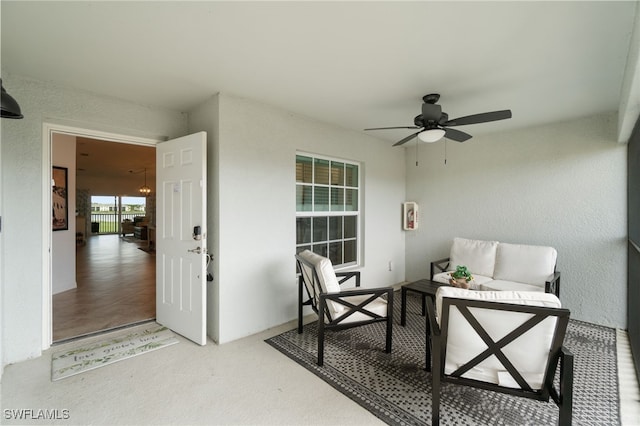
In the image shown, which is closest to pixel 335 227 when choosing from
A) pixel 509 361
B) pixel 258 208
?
pixel 258 208

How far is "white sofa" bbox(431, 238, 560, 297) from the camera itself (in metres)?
3.47

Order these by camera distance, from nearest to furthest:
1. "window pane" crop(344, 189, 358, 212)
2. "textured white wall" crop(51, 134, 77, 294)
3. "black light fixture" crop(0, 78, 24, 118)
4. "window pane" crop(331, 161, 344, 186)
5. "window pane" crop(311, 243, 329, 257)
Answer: "black light fixture" crop(0, 78, 24, 118) < "window pane" crop(311, 243, 329, 257) < "window pane" crop(331, 161, 344, 186) < "textured white wall" crop(51, 134, 77, 294) < "window pane" crop(344, 189, 358, 212)

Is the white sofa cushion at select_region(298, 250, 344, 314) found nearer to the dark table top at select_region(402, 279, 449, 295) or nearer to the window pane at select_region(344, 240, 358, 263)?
the dark table top at select_region(402, 279, 449, 295)

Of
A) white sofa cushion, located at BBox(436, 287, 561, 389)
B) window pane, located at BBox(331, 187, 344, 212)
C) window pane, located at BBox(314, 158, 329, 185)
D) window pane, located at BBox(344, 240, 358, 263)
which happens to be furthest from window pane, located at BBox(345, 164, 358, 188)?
white sofa cushion, located at BBox(436, 287, 561, 389)

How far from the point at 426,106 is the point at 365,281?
2766 mm

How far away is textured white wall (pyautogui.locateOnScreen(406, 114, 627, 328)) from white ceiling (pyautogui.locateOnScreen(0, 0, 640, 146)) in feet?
2.33

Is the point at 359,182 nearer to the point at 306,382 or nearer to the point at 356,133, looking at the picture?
the point at 356,133

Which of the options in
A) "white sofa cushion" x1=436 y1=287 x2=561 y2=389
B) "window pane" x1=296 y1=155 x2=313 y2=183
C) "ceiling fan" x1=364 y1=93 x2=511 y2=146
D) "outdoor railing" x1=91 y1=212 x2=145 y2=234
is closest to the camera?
"white sofa cushion" x1=436 y1=287 x2=561 y2=389

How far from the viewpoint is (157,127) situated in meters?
3.27

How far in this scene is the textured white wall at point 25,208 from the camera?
2471 millimetres

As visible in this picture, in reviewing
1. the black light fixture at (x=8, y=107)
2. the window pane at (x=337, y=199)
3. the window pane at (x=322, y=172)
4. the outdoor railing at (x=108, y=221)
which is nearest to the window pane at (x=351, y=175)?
the window pane at (x=337, y=199)

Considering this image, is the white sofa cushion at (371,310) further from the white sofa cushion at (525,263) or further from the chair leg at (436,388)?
the white sofa cushion at (525,263)

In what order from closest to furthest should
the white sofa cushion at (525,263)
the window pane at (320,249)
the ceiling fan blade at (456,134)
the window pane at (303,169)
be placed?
the ceiling fan blade at (456,134), the white sofa cushion at (525,263), the window pane at (303,169), the window pane at (320,249)

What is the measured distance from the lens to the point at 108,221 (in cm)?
1512
